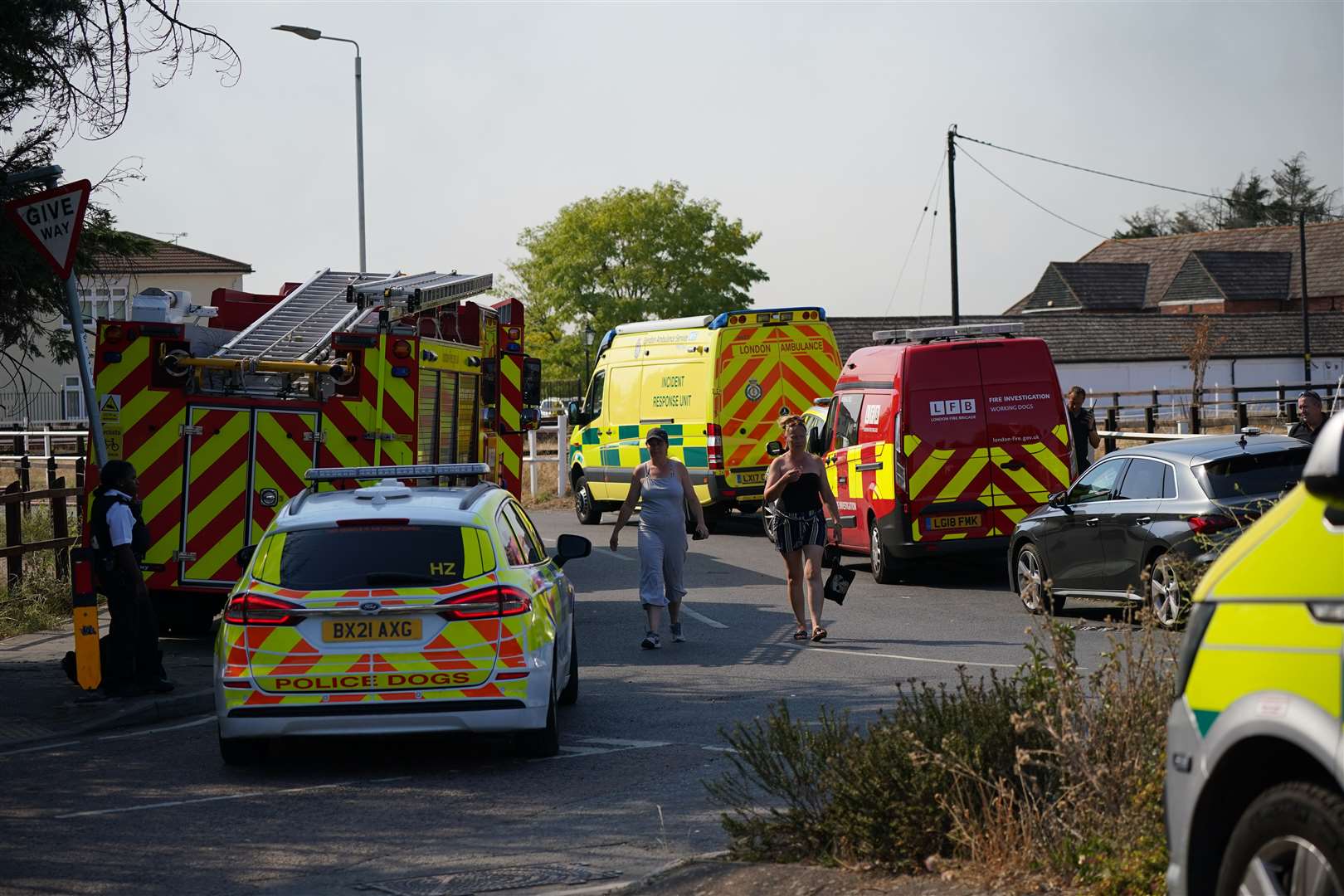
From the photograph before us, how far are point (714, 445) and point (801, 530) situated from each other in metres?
10.5

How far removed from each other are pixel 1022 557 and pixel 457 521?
7.96m

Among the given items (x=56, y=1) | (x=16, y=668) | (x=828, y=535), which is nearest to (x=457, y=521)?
(x=56, y=1)

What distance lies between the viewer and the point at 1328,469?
3420 mm

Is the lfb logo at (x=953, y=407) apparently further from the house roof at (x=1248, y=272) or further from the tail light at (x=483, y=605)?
the house roof at (x=1248, y=272)

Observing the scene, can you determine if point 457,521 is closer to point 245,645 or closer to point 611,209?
point 245,645

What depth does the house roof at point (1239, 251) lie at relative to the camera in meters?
85.4

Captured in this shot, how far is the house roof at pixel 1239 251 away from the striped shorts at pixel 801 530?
76.9 m

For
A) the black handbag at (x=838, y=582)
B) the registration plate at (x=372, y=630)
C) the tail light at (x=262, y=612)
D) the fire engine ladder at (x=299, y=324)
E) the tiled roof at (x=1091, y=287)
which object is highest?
the tiled roof at (x=1091, y=287)

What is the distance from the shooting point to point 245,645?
345 inches

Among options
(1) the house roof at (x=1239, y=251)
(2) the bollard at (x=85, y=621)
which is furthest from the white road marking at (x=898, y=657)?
(1) the house roof at (x=1239, y=251)

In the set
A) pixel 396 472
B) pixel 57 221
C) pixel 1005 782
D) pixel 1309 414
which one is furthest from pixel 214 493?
pixel 1309 414

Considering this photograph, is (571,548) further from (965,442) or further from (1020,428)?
(1020,428)

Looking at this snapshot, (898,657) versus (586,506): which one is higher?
(586,506)

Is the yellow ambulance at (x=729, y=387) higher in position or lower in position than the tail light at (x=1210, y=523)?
higher
